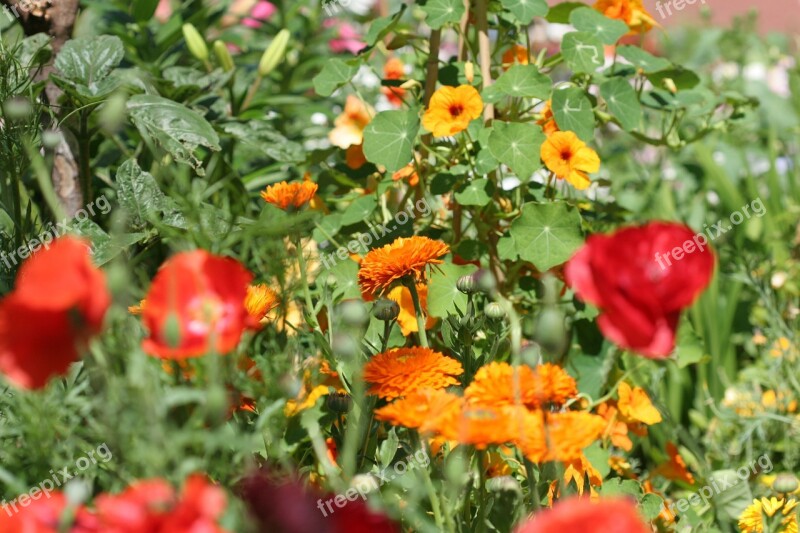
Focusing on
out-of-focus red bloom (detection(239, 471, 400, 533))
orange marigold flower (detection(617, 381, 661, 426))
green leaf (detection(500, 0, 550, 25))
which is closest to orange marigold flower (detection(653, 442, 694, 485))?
orange marigold flower (detection(617, 381, 661, 426))

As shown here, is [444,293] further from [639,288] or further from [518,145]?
[639,288]

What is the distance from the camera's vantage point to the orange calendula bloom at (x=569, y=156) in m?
1.32

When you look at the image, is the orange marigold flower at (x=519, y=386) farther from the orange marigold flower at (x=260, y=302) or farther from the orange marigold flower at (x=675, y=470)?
the orange marigold flower at (x=675, y=470)

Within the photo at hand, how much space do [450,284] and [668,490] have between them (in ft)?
2.30

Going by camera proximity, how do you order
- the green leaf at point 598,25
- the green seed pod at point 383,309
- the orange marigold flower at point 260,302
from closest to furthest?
the orange marigold flower at point 260,302 < the green seed pod at point 383,309 < the green leaf at point 598,25

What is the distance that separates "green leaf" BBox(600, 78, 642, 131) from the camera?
1.47 m

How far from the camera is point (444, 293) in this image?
1.24 m

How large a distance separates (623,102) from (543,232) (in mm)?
283

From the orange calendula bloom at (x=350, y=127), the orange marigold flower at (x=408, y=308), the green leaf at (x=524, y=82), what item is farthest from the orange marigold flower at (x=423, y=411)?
the orange calendula bloom at (x=350, y=127)

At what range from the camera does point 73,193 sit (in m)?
1.47

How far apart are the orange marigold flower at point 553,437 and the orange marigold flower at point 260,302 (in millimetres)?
260

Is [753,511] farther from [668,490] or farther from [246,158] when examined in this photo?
Answer: [246,158]

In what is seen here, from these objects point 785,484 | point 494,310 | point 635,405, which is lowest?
point 635,405

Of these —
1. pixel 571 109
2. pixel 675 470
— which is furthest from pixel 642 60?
pixel 675 470
